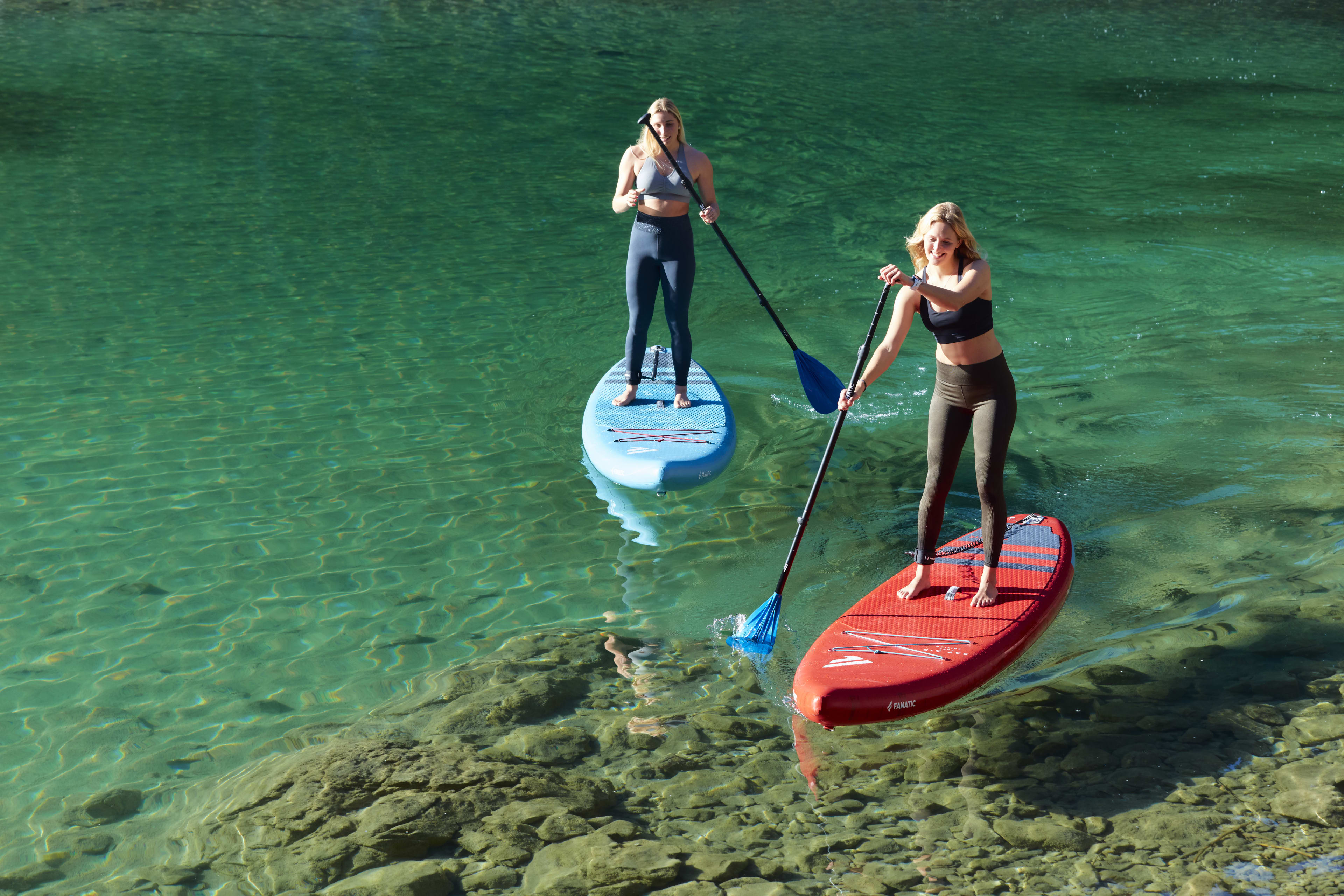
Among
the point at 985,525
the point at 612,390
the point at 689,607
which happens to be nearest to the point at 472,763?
the point at 689,607

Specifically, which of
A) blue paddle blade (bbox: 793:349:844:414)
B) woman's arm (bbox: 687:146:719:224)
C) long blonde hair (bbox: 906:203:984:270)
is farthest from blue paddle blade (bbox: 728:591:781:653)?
woman's arm (bbox: 687:146:719:224)

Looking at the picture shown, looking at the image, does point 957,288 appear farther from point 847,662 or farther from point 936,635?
point 847,662

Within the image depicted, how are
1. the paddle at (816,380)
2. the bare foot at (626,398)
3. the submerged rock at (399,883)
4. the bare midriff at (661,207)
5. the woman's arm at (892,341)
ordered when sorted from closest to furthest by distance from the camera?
the submerged rock at (399,883)
the woman's arm at (892,341)
the bare midriff at (661,207)
the paddle at (816,380)
the bare foot at (626,398)

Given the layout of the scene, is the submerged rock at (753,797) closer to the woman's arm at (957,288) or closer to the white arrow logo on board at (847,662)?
the white arrow logo on board at (847,662)

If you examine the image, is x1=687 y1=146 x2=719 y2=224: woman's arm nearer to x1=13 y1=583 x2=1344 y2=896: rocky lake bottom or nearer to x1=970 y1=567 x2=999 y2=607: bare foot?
x1=970 y1=567 x2=999 y2=607: bare foot

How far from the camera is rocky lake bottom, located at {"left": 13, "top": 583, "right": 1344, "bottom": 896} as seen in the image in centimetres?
400

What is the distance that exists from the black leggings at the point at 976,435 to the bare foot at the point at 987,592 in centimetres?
5

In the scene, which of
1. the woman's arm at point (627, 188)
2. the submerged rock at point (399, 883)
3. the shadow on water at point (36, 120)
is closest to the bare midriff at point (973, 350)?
the woman's arm at point (627, 188)

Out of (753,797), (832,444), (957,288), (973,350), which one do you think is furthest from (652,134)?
(753,797)

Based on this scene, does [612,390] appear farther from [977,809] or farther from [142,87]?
[142,87]

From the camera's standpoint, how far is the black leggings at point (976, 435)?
5027 millimetres

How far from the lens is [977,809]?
4371 millimetres

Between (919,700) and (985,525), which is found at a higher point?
(985,525)

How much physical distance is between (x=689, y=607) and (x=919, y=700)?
1673mm
